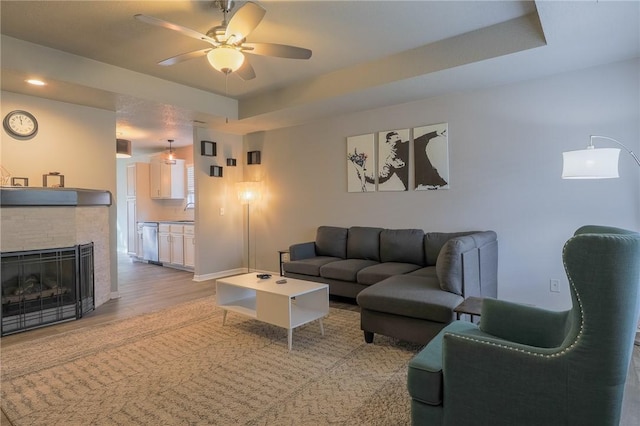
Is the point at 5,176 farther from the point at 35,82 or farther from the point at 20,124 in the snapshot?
the point at 35,82

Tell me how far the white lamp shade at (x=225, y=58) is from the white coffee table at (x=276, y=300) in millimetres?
1817

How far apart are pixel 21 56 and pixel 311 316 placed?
3.55 m

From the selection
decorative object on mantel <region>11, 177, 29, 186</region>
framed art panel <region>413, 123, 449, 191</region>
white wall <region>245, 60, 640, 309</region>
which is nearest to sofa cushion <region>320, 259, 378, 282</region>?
white wall <region>245, 60, 640, 309</region>

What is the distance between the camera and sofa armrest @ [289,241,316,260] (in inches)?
190

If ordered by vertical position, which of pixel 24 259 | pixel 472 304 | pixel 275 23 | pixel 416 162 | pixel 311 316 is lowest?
pixel 311 316

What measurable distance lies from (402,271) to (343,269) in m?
0.69

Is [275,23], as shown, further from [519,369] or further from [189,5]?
[519,369]

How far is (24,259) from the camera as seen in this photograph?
Result: 138 inches

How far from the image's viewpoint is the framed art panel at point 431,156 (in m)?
4.23

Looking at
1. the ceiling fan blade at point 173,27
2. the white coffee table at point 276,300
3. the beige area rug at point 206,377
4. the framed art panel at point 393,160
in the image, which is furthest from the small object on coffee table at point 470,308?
the ceiling fan blade at point 173,27

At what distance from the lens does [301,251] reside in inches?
192

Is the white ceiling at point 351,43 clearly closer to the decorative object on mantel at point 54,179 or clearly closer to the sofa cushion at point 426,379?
the decorative object on mantel at point 54,179

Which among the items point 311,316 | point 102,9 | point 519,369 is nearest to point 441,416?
point 519,369

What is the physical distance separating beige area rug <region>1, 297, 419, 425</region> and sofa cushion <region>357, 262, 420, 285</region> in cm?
56
